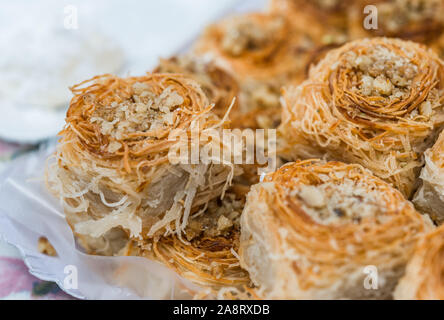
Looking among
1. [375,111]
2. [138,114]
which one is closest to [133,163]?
[138,114]

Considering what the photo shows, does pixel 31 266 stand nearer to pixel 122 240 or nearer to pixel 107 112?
pixel 122 240

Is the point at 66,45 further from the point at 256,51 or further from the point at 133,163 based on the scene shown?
the point at 133,163

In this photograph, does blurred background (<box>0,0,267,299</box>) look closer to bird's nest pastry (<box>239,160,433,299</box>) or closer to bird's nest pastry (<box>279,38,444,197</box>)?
bird's nest pastry (<box>279,38,444,197</box>)

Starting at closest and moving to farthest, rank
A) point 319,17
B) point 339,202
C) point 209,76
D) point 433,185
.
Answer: point 339,202
point 433,185
point 209,76
point 319,17

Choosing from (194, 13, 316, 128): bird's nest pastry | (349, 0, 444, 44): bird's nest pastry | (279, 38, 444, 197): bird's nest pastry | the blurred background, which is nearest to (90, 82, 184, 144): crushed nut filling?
(279, 38, 444, 197): bird's nest pastry

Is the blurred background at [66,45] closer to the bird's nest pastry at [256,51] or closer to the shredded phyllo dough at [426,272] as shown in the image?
the bird's nest pastry at [256,51]

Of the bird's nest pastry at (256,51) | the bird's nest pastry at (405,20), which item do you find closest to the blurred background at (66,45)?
the bird's nest pastry at (256,51)
